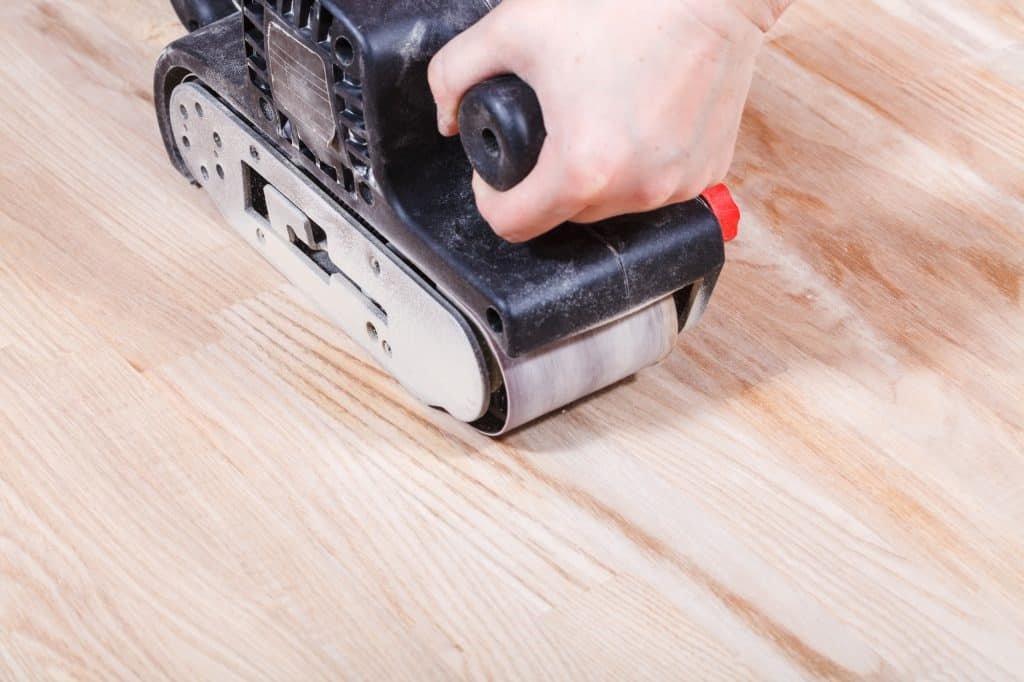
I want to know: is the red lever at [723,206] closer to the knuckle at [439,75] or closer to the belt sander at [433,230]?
the belt sander at [433,230]

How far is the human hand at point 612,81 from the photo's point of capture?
3.18 feet

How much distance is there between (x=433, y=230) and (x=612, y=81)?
0.69ft

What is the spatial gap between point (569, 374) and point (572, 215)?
0.59ft

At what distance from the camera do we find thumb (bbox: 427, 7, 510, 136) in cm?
100

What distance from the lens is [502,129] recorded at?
98 cm

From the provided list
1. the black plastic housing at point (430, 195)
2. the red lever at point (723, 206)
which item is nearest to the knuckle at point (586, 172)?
the black plastic housing at point (430, 195)

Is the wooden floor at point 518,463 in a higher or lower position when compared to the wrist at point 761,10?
lower

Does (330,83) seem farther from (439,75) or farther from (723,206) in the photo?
(723,206)

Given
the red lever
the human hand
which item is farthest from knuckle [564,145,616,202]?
the red lever

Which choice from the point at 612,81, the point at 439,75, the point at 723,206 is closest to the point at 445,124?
the point at 439,75

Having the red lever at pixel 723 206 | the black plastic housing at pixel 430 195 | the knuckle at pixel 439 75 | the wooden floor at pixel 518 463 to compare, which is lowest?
the wooden floor at pixel 518 463

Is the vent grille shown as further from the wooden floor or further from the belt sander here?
the wooden floor

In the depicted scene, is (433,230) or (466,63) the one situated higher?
(466,63)

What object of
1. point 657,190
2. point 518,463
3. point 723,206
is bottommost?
point 518,463
